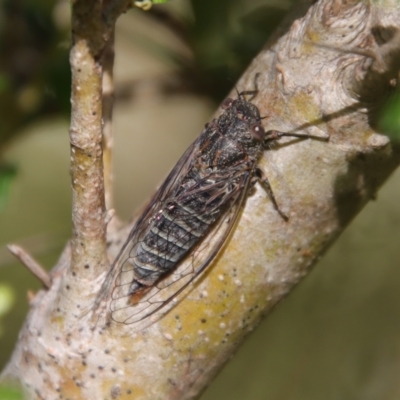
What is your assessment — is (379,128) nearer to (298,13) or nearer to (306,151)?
(306,151)

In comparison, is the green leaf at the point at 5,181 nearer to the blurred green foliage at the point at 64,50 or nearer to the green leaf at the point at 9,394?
the blurred green foliage at the point at 64,50

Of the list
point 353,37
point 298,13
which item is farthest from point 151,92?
point 353,37

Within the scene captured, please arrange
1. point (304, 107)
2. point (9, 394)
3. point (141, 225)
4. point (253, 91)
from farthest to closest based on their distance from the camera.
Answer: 1. point (141, 225)
2. point (253, 91)
3. point (304, 107)
4. point (9, 394)

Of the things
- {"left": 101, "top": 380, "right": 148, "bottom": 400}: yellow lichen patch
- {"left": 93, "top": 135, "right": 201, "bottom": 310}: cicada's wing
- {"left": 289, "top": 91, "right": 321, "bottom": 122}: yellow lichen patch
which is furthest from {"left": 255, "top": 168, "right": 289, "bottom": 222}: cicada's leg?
{"left": 101, "top": 380, "right": 148, "bottom": 400}: yellow lichen patch

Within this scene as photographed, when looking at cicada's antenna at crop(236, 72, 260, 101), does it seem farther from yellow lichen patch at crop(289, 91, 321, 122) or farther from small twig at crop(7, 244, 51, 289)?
small twig at crop(7, 244, 51, 289)

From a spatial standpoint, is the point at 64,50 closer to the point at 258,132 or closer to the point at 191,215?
the point at 191,215

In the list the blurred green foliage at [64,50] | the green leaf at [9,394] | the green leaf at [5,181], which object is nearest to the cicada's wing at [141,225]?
the green leaf at [9,394]

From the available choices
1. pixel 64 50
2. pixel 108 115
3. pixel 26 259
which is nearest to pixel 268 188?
pixel 108 115
